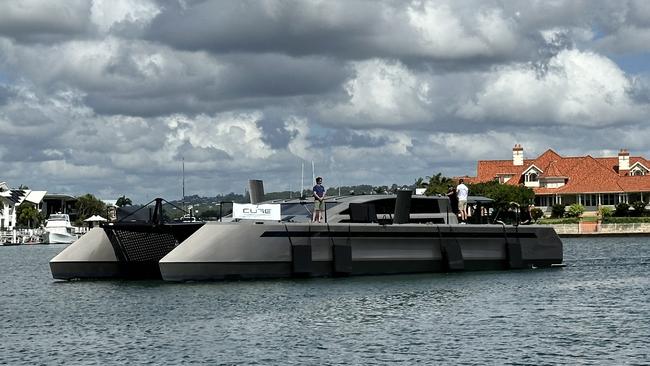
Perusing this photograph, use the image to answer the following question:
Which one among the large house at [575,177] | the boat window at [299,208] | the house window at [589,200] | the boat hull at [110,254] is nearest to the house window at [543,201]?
the large house at [575,177]

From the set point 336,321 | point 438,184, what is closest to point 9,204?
point 438,184

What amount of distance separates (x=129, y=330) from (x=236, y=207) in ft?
32.7

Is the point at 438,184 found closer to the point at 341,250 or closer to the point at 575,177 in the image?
the point at 575,177

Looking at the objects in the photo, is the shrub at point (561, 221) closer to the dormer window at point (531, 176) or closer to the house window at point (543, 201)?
the house window at point (543, 201)

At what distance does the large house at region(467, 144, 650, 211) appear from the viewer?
132375 millimetres

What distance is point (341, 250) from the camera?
119 ft

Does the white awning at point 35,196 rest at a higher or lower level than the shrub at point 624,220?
higher

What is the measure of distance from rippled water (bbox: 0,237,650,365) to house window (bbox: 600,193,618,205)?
3812 inches

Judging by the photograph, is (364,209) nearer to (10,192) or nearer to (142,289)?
(142,289)

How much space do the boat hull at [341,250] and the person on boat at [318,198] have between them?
1.22 m

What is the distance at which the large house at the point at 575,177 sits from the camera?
132375 millimetres

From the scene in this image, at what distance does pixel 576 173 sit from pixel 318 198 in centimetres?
10530

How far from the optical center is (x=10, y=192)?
164 m

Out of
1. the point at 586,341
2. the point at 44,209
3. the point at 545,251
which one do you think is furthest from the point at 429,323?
the point at 44,209
